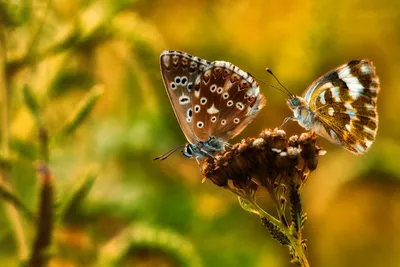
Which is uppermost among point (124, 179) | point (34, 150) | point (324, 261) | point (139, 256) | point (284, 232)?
point (284, 232)

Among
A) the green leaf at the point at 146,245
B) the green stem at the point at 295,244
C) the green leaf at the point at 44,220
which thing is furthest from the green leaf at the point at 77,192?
the green stem at the point at 295,244

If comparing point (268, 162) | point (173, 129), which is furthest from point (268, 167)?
point (173, 129)

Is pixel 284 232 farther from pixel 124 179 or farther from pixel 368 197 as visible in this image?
pixel 368 197

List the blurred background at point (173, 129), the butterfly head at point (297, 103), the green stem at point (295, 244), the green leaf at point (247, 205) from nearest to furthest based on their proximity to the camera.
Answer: the green stem at point (295, 244)
the green leaf at point (247, 205)
the butterfly head at point (297, 103)
the blurred background at point (173, 129)

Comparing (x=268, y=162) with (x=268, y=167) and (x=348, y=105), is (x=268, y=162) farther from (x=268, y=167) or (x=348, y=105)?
(x=348, y=105)

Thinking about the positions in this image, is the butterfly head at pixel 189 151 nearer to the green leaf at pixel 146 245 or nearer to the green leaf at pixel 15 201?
the green leaf at pixel 146 245

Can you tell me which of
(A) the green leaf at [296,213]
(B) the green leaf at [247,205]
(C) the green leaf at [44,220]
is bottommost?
(C) the green leaf at [44,220]

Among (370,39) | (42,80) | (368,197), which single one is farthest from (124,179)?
(370,39)
